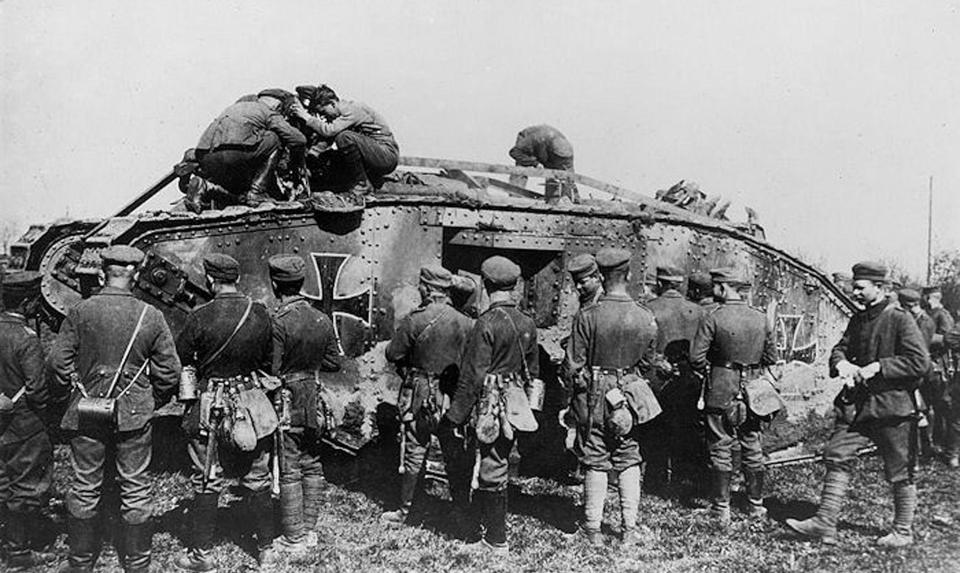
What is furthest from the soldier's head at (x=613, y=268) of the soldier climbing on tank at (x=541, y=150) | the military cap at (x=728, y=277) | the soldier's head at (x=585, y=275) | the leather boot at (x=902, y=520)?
the soldier climbing on tank at (x=541, y=150)

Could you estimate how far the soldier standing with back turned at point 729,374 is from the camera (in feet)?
22.4

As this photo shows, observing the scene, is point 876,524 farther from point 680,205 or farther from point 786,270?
point 680,205

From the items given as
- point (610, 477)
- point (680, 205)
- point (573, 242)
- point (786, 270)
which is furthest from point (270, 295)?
point (786, 270)

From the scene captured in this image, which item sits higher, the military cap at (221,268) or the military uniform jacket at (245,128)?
the military uniform jacket at (245,128)

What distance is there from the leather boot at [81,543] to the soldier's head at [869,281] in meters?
5.76

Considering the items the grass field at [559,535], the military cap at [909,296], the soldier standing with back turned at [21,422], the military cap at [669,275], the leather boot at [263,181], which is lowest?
the grass field at [559,535]

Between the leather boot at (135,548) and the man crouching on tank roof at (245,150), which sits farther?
the man crouching on tank roof at (245,150)

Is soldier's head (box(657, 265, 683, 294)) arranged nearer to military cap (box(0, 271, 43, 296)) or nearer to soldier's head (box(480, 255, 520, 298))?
soldier's head (box(480, 255, 520, 298))

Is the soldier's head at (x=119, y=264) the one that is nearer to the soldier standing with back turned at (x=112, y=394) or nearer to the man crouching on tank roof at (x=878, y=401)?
the soldier standing with back turned at (x=112, y=394)

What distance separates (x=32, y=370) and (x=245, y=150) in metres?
2.90

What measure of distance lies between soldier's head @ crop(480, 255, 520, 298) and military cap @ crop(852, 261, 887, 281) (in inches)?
105

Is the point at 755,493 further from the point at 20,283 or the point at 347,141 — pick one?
the point at 20,283

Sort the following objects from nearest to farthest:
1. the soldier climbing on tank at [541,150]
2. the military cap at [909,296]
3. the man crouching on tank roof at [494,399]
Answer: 1. the man crouching on tank roof at [494,399]
2. the military cap at [909,296]
3. the soldier climbing on tank at [541,150]

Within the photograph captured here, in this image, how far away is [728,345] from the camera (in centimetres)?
684
